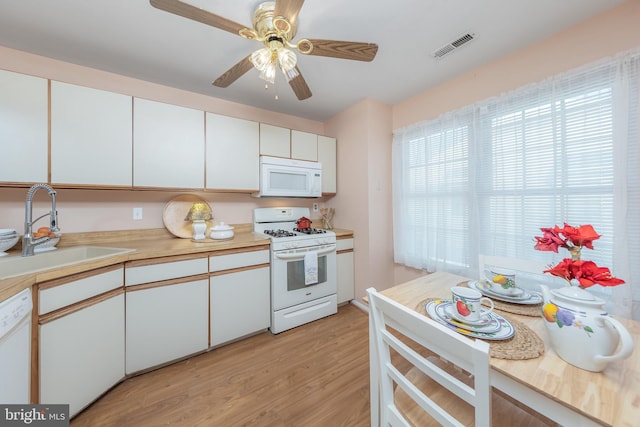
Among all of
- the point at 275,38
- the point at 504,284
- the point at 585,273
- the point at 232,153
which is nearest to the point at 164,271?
the point at 232,153

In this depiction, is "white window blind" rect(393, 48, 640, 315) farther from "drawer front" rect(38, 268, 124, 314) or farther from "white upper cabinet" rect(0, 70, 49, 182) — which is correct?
"white upper cabinet" rect(0, 70, 49, 182)

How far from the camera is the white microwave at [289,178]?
93.9 inches

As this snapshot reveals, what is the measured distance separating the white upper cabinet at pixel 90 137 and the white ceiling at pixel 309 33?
1.19 feet

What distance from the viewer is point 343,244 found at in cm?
261

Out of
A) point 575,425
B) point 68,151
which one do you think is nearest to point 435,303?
point 575,425

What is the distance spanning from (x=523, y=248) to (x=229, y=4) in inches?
101

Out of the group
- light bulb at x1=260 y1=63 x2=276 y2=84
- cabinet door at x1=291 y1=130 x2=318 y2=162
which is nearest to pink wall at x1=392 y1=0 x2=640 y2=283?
cabinet door at x1=291 y1=130 x2=318 y2=162

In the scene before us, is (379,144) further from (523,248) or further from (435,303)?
(435,303)

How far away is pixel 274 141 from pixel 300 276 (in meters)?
1.49

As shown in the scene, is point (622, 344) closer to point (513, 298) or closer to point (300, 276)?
point (513, 298)

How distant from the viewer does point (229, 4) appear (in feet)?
4.26

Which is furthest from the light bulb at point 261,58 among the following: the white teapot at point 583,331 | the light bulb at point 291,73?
the white teapot at point 583,331

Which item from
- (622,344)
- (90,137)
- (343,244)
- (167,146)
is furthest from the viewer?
(343,244)

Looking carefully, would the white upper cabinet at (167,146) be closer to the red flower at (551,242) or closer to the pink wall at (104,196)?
the pink wall at (104,196)
